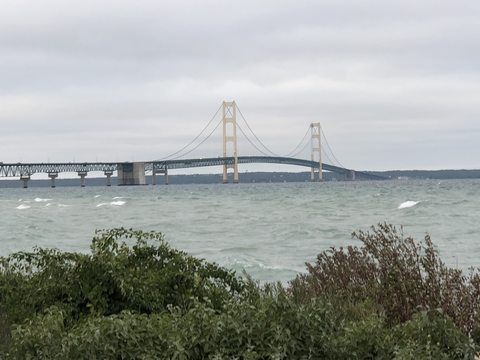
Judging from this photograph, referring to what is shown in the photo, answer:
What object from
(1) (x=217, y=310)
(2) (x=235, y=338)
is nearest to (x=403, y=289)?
(1) (x=217, y=310)

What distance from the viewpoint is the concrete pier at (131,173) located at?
142875 mm

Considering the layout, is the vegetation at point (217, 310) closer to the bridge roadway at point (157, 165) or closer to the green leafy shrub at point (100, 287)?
the green leafy shrub at point (100, 287)

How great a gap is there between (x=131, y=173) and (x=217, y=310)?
14007cm

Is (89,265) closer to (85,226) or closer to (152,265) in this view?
(152,265)

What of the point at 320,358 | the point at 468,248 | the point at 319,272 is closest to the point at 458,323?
the point at 319,272

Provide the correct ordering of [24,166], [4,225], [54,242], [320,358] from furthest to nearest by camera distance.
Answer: [24,166]
[4,225]
[54,242]
[320,358]

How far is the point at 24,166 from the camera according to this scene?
143500 millimetres

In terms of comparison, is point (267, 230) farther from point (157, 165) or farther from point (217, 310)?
point (157, 165)

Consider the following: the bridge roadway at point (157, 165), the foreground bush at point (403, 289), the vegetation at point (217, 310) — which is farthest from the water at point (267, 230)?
the bridge roadway at point (157, 165)

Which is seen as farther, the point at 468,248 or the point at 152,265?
the point at 468,248

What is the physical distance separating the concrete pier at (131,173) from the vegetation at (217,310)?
133910 mm

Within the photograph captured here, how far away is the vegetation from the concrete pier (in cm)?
13391

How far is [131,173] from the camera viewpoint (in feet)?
478

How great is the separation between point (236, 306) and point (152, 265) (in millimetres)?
2531
